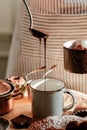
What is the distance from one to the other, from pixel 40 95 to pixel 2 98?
11cm

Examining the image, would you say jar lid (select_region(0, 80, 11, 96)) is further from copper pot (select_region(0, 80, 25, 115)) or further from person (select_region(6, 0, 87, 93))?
person (select_region(6, 0, 87, 93))

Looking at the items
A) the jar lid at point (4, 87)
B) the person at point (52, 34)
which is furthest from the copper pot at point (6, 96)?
the person at point (52, 34)

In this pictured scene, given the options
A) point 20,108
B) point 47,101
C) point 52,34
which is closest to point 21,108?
point 20,108

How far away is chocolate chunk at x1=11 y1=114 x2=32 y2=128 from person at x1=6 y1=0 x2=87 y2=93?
0.47 metres

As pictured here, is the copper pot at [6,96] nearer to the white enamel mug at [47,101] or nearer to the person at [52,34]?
the white enamel mug at [47,101]

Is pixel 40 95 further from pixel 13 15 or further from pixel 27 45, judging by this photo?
pixel 13 15

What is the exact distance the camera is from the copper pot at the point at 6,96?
79 cm

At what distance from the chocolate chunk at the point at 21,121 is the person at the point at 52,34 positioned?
0.47 meters

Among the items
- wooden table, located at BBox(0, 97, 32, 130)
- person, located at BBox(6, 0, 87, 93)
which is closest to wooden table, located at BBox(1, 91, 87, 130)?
wooden table, located at BBox(0, 97, 32, 130)

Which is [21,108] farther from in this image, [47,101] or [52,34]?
[52,34]

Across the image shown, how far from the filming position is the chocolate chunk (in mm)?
751

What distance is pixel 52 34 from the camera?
1.24 m

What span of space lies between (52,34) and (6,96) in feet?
1.64

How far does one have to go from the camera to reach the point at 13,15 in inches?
61.9
